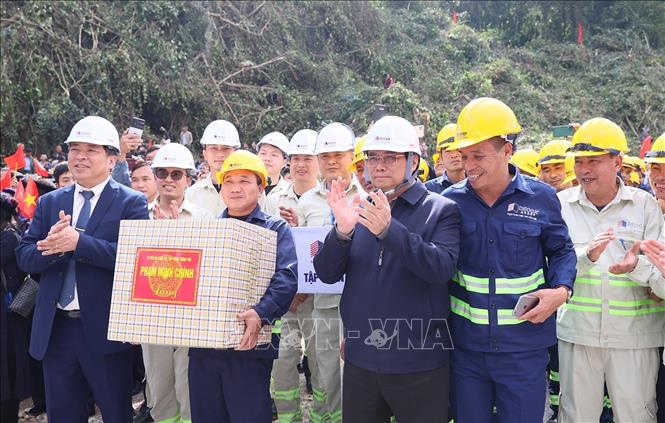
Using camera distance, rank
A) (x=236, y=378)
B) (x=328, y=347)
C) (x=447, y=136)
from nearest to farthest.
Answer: (x=236, y=378)
(x=328, y=347)
(x=447, y=136)

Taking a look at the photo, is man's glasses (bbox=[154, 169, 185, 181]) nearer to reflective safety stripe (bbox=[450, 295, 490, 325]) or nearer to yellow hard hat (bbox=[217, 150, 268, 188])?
yellow hard hat (bbox=[217, 150, 268, 188])

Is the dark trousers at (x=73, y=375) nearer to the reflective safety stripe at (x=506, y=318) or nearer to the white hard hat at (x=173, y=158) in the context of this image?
the white hard hat at (x=173, y=158)

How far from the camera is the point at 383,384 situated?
8.77ft

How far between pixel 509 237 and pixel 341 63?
1955cm

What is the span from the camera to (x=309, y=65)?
19.8 meters

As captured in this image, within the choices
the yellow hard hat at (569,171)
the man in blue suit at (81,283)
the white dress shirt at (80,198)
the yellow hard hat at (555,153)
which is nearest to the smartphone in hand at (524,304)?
Answer: the man in blue suit at (81,283)

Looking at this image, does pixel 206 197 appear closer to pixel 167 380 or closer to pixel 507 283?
A: pixel 167 380

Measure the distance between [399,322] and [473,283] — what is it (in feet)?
1.42

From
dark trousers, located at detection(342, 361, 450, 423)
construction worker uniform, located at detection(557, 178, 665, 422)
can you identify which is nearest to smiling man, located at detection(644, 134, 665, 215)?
construction worker uniform, located at detection(557, 178, 665, 422)

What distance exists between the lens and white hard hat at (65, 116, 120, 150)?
3354 mm

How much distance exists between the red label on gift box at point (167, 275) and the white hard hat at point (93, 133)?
92 centimetres

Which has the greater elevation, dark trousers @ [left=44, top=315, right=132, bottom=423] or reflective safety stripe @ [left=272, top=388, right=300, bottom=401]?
dark trousers @ [left=44, top=315, right=132, bottom=423]

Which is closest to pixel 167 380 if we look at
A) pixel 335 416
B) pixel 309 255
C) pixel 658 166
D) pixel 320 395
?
pixel 320 395

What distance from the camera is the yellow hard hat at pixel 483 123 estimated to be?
269 cm
